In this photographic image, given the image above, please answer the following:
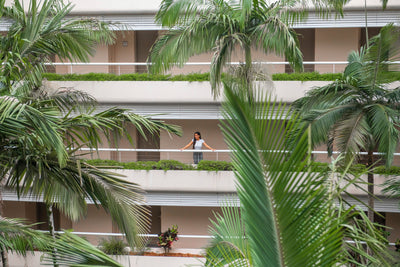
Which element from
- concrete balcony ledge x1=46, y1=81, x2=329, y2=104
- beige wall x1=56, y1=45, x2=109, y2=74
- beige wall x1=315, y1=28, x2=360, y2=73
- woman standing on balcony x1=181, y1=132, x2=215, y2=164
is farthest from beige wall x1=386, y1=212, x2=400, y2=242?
beige wall x1=56, y1=45, x2=109, y2=74

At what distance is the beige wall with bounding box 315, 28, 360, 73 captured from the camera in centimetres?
1714

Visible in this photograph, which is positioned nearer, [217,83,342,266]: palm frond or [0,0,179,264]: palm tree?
[217,83,342,266]: palm frond

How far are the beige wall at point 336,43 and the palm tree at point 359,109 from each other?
19.0 ft

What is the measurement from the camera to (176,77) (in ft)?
52.3

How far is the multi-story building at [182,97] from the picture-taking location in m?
15.4

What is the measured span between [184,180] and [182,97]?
2.54 metres

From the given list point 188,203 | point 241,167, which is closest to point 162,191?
point 188,203

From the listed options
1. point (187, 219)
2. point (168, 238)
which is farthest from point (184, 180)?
point (187, 219)

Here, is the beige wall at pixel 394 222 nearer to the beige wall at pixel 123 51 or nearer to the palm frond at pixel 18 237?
the beige wall at pixel 123 51

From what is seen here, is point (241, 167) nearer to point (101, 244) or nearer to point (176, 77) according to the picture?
point (101, 244)

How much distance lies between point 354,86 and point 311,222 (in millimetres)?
9034

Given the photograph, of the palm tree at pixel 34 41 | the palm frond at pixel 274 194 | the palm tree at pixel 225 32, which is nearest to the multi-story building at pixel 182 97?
the palm tree at pixel 225 32

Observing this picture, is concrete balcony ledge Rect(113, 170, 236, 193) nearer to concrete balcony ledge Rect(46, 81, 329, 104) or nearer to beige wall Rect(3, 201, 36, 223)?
concrete balcony ledge Rect(46, 81, 329, 104)

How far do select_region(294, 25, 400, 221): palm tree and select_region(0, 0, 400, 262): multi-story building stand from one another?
403 centimetres
